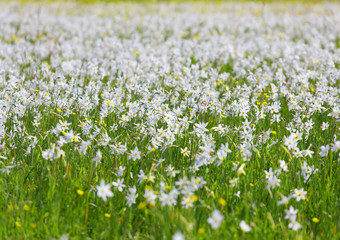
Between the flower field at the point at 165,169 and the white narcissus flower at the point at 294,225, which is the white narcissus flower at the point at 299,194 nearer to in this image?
the flower field at the point at 165,169

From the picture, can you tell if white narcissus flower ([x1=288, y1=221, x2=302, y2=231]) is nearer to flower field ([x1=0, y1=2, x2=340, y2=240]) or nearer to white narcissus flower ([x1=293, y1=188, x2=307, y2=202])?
flower field ([x1=0, y1=2, x2=340, y2=240])

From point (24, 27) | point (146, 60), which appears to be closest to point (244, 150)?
point (146, 60)

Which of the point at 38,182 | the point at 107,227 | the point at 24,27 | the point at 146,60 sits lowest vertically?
the point at 107,227

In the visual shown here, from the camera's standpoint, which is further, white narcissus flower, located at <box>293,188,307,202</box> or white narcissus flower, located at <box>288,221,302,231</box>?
white narcissus flower, located at <box>293,188,307,202</box>

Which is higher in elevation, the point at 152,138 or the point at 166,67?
the point at 166,67

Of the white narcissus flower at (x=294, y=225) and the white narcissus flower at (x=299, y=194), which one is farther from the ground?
the white narcissus flower at (x=299, y=194)

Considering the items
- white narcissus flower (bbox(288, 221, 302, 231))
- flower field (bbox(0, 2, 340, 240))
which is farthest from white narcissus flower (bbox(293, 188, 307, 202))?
white narcissus flower (bbox(288, 221, 302, 231))

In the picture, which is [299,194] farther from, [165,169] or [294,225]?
[165,169]

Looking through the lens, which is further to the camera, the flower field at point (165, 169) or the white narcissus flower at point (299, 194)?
the white narcissus flower at point (299, 194)

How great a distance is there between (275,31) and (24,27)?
29.4ft

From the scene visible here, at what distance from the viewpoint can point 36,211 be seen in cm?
327

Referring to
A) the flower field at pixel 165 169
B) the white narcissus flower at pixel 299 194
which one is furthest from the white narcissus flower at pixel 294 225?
the white narcissus flower at pixel 299 194

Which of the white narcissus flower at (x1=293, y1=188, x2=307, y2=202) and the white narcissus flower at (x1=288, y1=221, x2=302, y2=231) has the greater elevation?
the white narcissus flower at (x1=293, y1=188, x2=307, y2=202)

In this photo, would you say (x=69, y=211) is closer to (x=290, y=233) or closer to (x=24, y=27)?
(x=290, y=233)
